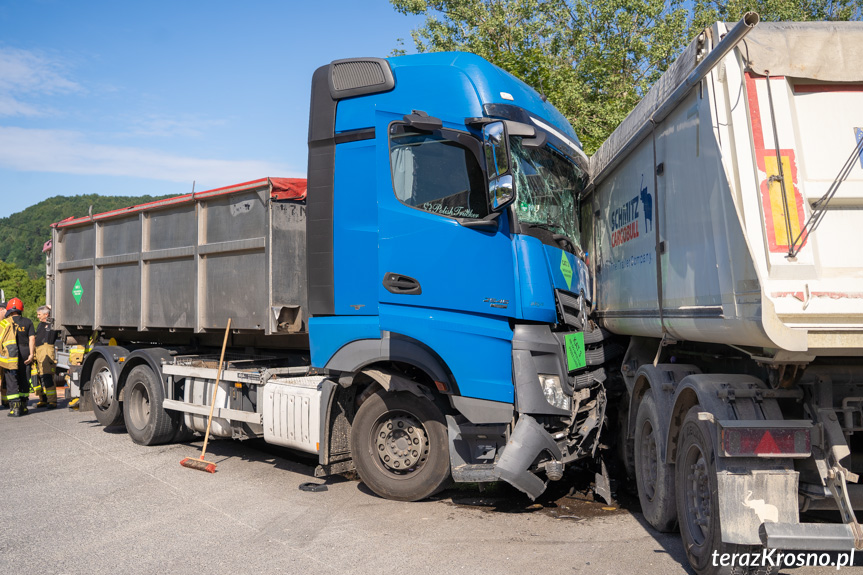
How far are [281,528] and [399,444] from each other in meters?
1.11

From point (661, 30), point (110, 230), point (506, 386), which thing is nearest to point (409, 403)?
point (506, 386)

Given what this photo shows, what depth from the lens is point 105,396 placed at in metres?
8.79

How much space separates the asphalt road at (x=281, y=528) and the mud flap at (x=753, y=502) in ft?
2.38

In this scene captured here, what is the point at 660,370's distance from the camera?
484cm

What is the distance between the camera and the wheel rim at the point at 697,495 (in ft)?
12.6

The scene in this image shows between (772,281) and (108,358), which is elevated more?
(772,281)

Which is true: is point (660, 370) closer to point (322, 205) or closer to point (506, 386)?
point (506, 386)

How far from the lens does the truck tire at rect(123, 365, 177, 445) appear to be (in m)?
7.95

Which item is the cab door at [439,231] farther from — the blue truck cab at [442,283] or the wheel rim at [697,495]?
the wheel rim at [697,495]

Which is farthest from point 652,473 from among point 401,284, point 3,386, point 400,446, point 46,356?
point 3,386

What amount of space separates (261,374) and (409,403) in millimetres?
1987

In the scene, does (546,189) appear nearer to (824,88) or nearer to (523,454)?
(523,454)

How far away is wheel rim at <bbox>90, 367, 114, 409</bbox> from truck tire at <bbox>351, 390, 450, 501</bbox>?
463cm

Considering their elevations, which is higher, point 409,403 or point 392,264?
point 392,264
